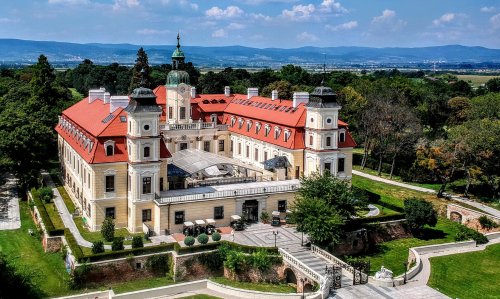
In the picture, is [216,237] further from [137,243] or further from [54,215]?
[54,215]

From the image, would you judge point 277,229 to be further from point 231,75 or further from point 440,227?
point 231,75

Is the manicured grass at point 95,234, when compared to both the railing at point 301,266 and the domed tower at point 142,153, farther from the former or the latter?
the railing at point 301,266

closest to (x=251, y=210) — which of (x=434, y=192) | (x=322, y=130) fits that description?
(x=322, y=130)

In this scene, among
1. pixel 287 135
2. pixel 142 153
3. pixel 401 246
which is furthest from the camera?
pixel 287 135

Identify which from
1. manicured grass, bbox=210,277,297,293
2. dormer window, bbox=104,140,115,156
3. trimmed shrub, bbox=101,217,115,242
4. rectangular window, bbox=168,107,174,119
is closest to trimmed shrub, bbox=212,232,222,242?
manicured grass, bbox=210,277,297,293

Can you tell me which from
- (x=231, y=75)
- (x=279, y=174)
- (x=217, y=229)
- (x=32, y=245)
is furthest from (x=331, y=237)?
(x=231, y=75)

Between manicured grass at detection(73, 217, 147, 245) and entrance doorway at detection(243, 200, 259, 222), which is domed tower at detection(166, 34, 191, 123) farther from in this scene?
manicured grass at detection(73, 217, 147, 245)

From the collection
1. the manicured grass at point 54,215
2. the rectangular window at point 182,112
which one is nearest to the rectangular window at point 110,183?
the manicured grass at point 54,215
